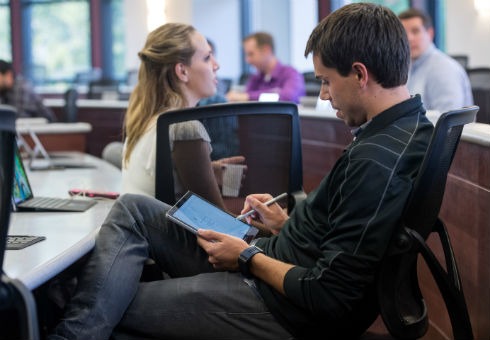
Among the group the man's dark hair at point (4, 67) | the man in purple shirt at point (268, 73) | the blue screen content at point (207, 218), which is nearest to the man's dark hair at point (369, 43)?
the blue screen content at point (207, 218)

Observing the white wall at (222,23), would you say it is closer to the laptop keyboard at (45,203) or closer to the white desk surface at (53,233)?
the white desk surface at (53,233)

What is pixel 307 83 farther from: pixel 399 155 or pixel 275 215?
pixel 399 155

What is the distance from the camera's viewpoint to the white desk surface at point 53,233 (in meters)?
1.44

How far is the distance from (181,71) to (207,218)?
77 cm

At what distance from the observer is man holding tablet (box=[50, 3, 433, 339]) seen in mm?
1409

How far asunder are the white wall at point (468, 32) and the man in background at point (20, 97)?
377 centimetres

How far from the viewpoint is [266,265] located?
1.57 m

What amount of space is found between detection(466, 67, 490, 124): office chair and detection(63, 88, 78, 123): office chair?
9.54 feet

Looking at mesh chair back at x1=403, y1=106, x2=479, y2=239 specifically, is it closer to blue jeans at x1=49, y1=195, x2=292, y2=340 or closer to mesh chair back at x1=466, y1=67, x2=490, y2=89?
blue jeans at x1=49, y1=195, x2=292, y2=340

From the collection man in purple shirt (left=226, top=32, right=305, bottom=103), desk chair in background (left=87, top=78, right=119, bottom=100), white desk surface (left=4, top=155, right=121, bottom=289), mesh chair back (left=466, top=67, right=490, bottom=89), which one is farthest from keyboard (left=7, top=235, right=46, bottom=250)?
desk chair in background (left=87, top=78, right=119, bottom=100)

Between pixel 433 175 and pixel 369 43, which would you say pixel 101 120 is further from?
pixel 433 175

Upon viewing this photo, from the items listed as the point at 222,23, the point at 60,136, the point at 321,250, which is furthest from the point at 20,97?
the point at 222,23

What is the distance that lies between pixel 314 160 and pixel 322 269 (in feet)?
7.40

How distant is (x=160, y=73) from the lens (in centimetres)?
240
